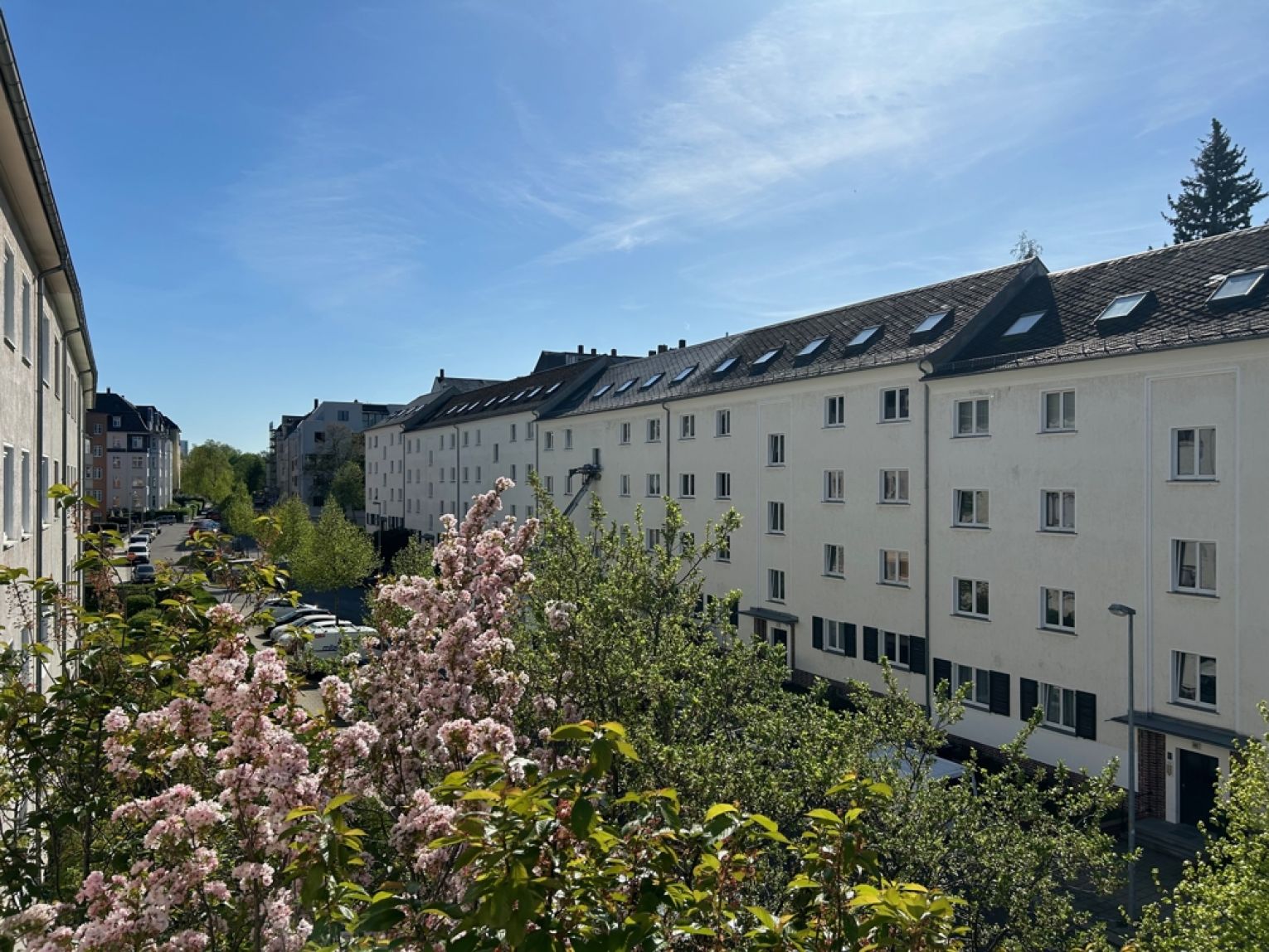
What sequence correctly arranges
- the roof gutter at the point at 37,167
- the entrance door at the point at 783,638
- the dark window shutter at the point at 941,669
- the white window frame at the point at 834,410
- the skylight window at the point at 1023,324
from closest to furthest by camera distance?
1. the roof gutter at the point at 37,167
2. the dark window shutter at the point at 941,669
3. the skylight window at the point at 1023,324
4. the white window frame at the point at 834,410
5. the entrance door at the point at 783,638

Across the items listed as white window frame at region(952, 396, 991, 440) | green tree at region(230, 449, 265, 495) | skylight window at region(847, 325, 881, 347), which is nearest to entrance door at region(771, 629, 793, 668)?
white window frame at region(952, 396, 991, 440)

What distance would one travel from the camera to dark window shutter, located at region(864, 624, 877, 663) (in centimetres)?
2759

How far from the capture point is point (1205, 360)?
19516 mm

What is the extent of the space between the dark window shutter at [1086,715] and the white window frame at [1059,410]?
6274mm

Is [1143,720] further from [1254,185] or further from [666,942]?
[1254,185]

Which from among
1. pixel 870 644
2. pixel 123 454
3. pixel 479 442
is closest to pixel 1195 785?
pixel 870 644

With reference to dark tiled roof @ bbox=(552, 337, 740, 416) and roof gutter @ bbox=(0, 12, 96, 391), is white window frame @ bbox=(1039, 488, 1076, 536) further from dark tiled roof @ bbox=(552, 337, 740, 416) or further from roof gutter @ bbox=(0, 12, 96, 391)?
roof gutter @ bbox=(0, 12, 96, 391)

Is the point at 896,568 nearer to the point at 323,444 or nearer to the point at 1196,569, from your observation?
the point at 1196,569

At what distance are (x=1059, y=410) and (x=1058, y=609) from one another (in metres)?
4.86

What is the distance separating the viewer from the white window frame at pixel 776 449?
3194 centimetres

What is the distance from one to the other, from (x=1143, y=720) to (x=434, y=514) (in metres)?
49.4

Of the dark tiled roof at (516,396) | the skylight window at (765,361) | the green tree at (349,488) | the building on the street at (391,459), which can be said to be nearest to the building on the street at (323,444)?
the green tree at (349,488)

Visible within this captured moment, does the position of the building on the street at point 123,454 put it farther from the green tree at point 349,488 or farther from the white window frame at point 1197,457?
the white window frame at point 1197,457

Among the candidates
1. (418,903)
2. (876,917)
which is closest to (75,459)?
(418,903)
